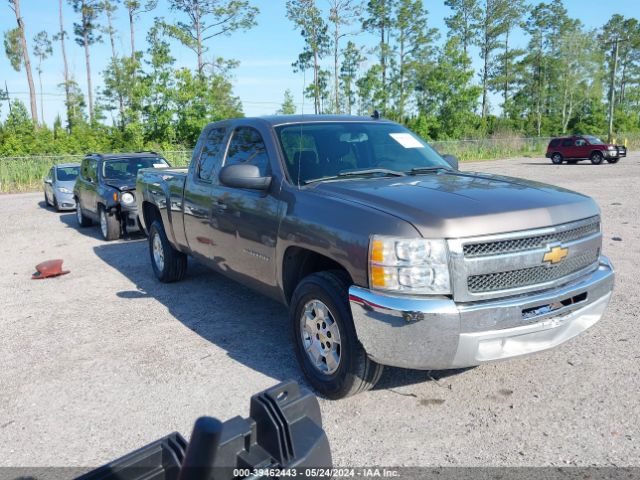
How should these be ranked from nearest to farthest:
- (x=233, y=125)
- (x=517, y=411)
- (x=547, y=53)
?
(x=517, y=411) < (x=233, y=125) < (x=547, y=53)

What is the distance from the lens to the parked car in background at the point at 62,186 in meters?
15.6

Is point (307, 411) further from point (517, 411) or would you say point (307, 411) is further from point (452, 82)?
point (452, 82)

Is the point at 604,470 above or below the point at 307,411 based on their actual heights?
below

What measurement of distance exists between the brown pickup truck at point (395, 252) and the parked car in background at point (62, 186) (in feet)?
40.6

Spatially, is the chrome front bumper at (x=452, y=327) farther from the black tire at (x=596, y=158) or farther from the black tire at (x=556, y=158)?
the black tire at (x=556, y=158)

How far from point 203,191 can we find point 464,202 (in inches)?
112

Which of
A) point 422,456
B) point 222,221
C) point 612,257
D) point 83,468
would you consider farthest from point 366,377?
point 612,257

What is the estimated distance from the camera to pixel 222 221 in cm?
497

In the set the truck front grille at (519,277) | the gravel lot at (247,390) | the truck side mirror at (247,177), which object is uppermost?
the truck side mirror at (247,177)

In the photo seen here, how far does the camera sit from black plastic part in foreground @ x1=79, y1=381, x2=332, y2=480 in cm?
174

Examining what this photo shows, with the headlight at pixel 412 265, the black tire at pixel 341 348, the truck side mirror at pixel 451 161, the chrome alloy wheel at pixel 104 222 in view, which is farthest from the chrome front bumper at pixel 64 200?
the headlight at pixel 412 265

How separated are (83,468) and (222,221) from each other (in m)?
2.43

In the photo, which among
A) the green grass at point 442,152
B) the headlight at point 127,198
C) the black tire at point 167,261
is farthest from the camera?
the green grass at point 442,152

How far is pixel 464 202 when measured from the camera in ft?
11.2
